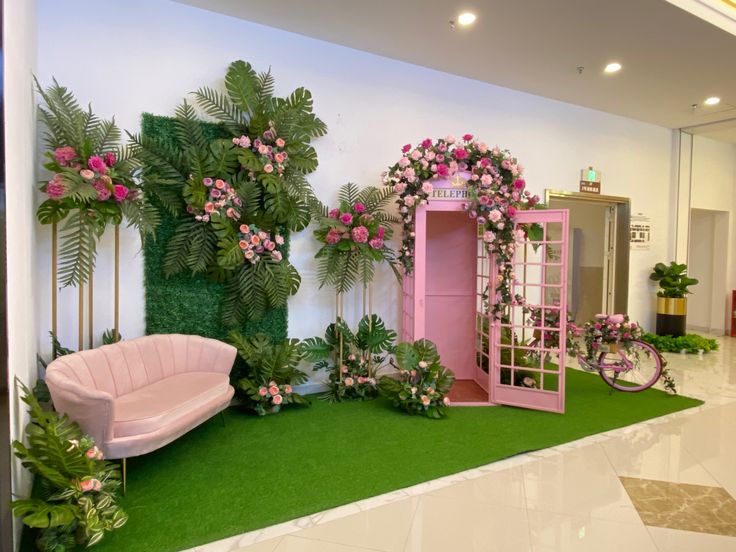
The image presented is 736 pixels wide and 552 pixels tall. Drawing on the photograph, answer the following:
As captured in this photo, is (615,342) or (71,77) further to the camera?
(615,342)

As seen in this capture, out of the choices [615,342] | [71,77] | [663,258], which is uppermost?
[71,77]

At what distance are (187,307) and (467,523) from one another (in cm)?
280

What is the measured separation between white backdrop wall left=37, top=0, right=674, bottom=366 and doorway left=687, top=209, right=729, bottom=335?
2527mm

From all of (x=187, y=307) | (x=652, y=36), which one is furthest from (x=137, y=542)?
(x=652, y=36)

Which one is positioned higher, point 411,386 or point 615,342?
point 615,342

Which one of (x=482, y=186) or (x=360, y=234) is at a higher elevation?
(x=482, y=186)

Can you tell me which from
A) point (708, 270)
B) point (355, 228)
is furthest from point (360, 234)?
point (708, 270)

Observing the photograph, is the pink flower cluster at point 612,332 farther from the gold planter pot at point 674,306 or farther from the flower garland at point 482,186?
the gold planter pot at point 674,306

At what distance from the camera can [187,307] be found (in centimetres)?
398

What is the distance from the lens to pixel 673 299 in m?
7.00

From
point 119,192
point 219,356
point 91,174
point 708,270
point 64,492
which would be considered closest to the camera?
point 64,492

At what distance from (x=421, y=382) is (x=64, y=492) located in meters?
2.74

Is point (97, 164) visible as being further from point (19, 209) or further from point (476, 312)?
point (476, 312)

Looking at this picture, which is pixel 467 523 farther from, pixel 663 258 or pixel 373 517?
pixel 663 258
